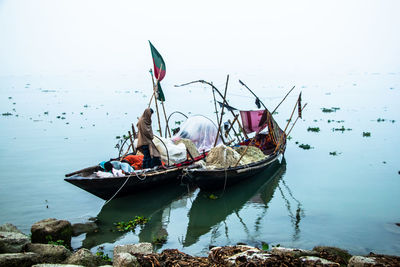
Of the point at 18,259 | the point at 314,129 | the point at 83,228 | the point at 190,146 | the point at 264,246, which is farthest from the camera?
the point at 314,129

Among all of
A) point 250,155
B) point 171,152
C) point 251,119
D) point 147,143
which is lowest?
point 250,155

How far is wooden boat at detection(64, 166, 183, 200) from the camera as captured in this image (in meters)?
7.95

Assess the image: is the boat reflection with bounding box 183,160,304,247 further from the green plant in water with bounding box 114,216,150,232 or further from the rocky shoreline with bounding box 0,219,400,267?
the rocky shoreline with bounding box 0,219,400,267

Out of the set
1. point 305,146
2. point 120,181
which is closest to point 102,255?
point 120,181

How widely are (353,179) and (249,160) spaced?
3.29m

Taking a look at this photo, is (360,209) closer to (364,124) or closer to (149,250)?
(149,250)

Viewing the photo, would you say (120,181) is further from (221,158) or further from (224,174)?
(221,158)

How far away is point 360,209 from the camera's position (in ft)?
29.4

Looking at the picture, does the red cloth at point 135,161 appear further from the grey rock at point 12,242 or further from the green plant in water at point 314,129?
the green plant in water at point 314,129

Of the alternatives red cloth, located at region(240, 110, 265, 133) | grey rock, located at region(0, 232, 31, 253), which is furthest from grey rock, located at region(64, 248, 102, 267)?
red cloth, located at region(240, 110, 265, 133)

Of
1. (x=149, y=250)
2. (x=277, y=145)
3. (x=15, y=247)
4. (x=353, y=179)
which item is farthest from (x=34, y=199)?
(x=353, y=179)

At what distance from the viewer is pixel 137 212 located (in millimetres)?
8719

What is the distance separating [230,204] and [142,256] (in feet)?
13.7

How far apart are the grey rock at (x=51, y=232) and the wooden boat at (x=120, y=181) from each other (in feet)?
4.36
